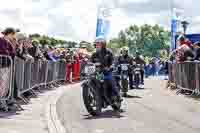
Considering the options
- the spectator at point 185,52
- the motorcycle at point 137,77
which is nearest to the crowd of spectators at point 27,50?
the motorcycle at point 137,77

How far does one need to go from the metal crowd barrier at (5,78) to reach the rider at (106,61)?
7.22 feet

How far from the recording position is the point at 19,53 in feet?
49.3

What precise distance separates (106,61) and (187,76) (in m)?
7.03

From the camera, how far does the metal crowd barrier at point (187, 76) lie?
61.3 ft

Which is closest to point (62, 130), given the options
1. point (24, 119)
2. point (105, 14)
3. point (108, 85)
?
point (24, 119)

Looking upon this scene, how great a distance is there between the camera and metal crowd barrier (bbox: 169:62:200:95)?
1869cm

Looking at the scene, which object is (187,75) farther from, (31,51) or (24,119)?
(24,119)

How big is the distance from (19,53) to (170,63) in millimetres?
10664

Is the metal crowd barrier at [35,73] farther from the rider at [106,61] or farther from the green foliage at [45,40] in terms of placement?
the rider at [106,61]

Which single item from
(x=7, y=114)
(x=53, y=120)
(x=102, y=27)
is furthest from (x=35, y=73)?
(x=102, y=27)

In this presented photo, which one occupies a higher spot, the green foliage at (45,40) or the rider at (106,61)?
the green foliage at (45,40)

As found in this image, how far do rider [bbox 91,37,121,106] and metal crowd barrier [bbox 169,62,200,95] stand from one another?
559 centimetres

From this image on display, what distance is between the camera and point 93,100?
1310cm

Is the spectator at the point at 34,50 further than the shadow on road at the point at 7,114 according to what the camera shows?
Yes
